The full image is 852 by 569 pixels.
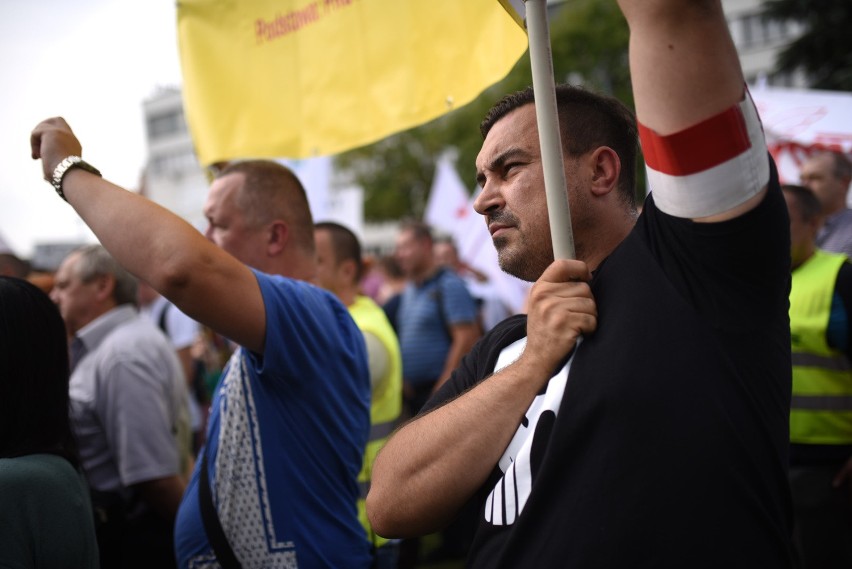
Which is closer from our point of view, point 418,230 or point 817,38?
point 418,230

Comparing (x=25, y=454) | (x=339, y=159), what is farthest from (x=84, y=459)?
(x=339, y=159)

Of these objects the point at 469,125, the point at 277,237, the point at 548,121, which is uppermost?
the point at 469,125

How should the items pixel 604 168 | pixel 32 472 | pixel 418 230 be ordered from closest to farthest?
pixel 604 168
pixel 32 472
pixel 418 230

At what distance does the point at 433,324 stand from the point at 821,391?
9.79 ft

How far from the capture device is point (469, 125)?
34031mm

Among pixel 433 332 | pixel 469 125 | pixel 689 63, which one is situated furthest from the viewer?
pixel 469 125

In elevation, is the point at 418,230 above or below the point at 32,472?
above

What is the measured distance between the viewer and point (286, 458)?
2504 millimetres

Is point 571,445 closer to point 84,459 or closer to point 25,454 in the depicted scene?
point 25,454

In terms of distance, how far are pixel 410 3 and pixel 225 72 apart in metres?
0.98

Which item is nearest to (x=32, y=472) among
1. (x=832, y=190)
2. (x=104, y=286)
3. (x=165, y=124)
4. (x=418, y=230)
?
(x=104, y=286)

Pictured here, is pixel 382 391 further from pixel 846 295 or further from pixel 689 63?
pixel 689 63

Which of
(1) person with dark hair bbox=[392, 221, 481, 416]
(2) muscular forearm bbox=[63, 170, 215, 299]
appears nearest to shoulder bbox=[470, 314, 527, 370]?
(2) muscular forearm bbox=[63, 170, 215, 299]

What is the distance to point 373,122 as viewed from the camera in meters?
2.93
